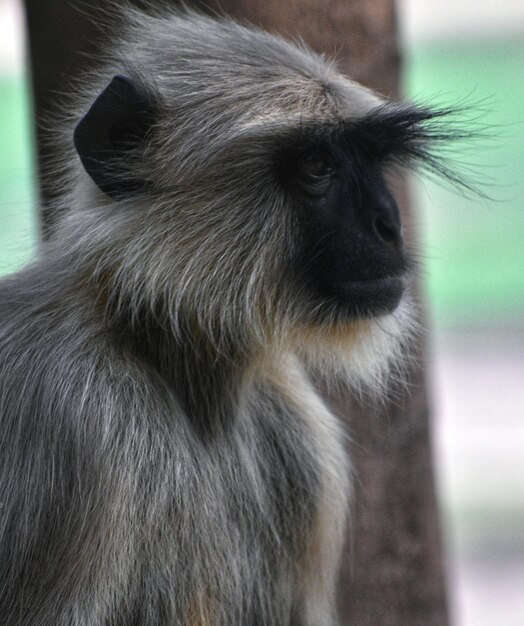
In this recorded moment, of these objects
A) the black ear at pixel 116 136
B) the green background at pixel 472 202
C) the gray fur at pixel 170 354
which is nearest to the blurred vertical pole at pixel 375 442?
the gray fur at pixel 170 354

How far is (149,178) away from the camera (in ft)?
13.6

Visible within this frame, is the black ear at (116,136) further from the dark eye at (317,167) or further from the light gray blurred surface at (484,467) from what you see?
the light gray blurred surface at (484,467)

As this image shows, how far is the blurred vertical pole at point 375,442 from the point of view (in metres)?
5.01

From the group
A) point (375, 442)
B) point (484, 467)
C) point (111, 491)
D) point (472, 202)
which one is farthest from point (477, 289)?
point (111, 491)

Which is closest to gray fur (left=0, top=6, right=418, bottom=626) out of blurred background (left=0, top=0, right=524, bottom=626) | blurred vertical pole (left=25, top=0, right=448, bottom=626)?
blurred vertical pole (left=25, top=0, right=448, bottom=626)

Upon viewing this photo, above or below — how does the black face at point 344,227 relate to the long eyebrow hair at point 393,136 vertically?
below

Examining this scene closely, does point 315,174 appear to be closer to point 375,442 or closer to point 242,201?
point 242,201

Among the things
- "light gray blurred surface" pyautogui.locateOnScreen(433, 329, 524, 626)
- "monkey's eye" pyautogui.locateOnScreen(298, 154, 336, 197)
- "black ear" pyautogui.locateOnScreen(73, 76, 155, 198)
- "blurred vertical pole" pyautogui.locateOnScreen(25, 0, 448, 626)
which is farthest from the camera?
"light gray blurred surface" pyautogui.locateOnScreen(433, 329, 524, 626)

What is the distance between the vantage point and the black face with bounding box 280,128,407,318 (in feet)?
13.2

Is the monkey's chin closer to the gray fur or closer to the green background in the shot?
the gray fur

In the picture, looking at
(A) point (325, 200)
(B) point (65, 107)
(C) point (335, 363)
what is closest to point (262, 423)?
(C) point (335, 363)

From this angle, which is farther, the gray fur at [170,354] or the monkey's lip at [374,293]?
the monkey's lip at [374,293]

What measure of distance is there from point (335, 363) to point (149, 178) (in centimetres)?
→ 98

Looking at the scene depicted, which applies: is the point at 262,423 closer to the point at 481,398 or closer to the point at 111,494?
the point at 111,494
